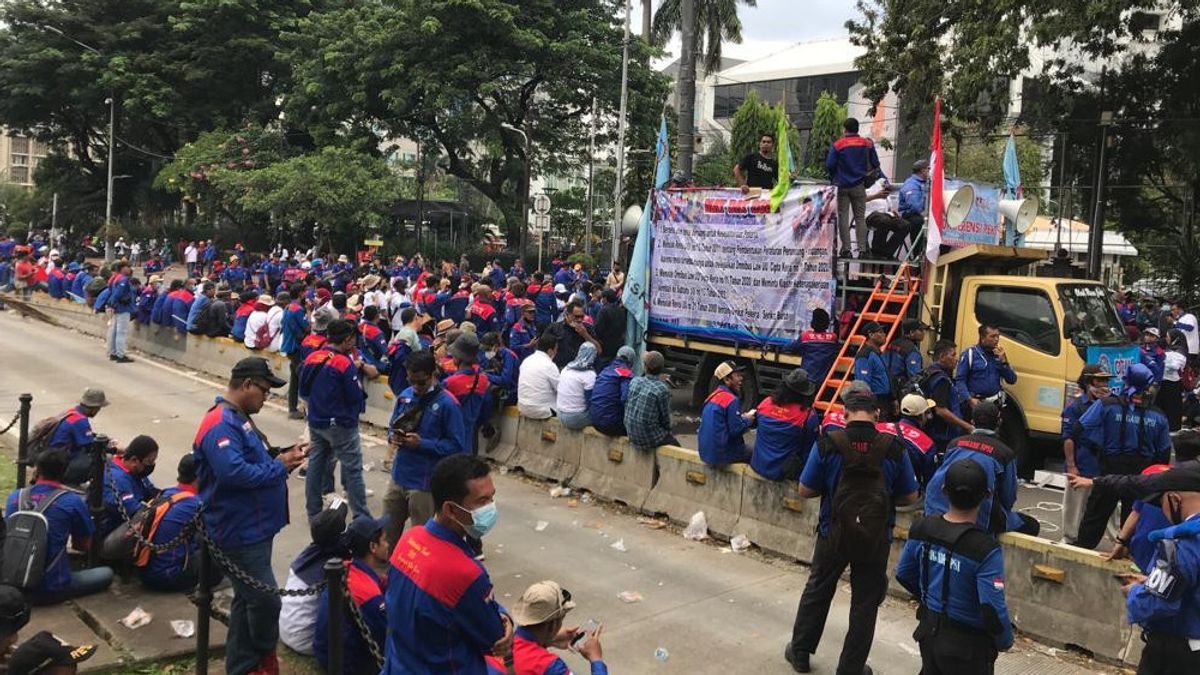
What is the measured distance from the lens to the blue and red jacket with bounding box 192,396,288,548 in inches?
193

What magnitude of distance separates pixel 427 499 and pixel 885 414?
501 centimetres

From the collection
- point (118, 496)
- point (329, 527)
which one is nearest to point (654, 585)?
point (329, 527)

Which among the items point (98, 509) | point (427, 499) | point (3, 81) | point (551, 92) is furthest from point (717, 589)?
point (3, 81)

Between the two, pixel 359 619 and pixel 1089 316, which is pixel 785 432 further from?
pixel 1089 316

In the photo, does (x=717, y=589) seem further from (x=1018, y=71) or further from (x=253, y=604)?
(x=1018, y=71)

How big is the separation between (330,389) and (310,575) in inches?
116

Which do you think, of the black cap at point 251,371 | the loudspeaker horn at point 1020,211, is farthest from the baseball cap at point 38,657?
the loudspeaker horn at point 1020,211

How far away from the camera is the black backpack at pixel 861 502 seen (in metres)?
5.19

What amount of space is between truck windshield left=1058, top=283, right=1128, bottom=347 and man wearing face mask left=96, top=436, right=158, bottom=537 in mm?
8830

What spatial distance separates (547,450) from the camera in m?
10.1

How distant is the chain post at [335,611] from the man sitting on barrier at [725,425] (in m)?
4.17

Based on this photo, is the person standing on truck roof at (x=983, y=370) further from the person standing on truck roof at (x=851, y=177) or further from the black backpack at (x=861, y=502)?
the black backpack at (x=861, y=502)

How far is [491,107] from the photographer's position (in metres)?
34.7

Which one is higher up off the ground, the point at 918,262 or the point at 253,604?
the point at 918,262
